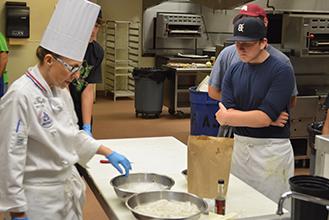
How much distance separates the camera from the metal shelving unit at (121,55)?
8.48 metres

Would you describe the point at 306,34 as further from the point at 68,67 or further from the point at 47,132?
the point at 47,132

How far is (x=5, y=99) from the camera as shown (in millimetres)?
1672

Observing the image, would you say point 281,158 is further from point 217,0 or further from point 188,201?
point 217,0

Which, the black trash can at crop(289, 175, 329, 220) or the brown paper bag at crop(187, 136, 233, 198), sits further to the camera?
the brown paper bag at crop(187, 136, 233, 198)

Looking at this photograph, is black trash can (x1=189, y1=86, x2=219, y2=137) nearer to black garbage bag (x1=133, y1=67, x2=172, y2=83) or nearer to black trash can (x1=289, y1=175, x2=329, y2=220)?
black garbage bag (x1=133, y1=67, x2=172, y2=83)

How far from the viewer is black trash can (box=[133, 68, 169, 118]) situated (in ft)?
22.5

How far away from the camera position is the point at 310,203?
4.67ft

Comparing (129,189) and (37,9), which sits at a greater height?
(37,9)

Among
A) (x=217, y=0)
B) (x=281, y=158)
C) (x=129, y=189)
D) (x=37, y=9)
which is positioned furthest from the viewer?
(x=217, y=0)

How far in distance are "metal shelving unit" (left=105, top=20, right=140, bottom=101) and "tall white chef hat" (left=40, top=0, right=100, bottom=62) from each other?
21.2 ft

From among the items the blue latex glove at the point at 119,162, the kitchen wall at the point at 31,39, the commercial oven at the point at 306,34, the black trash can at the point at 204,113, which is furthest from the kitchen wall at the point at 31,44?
the blue latex glove at the point at 119,162


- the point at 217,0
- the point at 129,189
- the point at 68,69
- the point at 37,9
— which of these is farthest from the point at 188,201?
the point at 217,0

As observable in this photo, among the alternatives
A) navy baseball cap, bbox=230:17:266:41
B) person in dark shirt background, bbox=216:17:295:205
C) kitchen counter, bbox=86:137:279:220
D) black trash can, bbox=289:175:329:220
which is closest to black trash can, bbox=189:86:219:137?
kitchen counter, bbox=86:137:279:220

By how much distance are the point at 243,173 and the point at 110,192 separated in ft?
2.66
